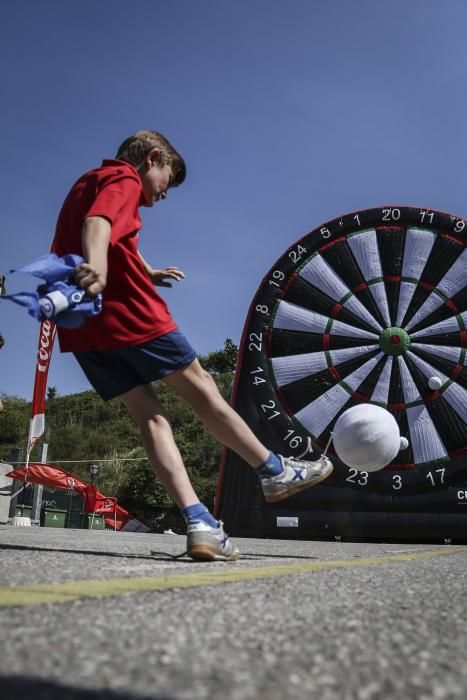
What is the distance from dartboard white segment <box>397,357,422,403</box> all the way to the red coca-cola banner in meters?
6.45

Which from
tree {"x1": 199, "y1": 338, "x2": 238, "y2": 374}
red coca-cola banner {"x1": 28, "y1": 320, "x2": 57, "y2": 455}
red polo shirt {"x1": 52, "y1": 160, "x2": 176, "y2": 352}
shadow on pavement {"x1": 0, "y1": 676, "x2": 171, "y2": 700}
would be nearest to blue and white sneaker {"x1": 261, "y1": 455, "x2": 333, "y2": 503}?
red polo shirt {"x1": 52, "y1": 160, "x2": 176, "y2": 352}

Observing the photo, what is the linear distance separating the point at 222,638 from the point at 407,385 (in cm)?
561

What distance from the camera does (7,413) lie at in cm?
3934

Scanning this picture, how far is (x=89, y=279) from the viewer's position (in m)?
2.10

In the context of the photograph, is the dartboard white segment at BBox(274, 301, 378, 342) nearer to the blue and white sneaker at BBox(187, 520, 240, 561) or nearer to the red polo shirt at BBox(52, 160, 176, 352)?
the red polo shirt at BBox(52, 160, 176, 352)

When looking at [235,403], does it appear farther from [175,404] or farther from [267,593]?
[175,404]

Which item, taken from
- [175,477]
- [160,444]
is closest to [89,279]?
[160,444]

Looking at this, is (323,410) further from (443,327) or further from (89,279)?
(89,279)

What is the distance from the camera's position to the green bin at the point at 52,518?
48.8ft

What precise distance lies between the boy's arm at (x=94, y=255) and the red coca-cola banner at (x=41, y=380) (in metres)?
9.17

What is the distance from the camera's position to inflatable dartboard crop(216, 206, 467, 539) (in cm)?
611

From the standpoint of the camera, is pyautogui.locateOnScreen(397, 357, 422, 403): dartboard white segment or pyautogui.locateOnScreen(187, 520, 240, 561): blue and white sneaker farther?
pyautogui.locateOnScreen(397, 357, 422, 403): dartboard white segment

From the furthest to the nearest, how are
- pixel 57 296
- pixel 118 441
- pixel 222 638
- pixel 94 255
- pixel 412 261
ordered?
pixel 118 441 → pixel 412 261 → pixel 94 255 → pixel 57 296 → pixel 222 638

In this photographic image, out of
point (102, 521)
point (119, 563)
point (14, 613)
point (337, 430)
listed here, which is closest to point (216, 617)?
point (14, 613)
